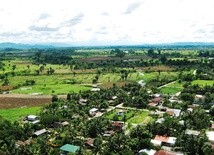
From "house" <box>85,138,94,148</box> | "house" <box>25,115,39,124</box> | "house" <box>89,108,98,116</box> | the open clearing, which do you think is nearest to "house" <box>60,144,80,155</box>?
"house" <box>85,138,94,148</box>

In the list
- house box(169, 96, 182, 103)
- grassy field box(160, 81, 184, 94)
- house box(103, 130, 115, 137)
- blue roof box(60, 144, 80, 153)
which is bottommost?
house box(103, 130, 115, 137)

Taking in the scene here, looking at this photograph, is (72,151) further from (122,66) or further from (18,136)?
(122,66)

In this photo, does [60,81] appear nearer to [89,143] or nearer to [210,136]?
[89,143]

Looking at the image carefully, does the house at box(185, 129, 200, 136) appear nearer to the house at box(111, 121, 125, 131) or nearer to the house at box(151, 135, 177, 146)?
the house at box(151, 135, 177, 146)

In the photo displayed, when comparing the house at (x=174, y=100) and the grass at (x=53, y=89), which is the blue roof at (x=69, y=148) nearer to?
the house at (x=174, y=100)

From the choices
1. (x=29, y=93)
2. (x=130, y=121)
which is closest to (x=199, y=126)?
(x=130, y=121)

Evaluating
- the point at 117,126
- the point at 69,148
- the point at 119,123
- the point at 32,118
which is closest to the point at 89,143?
the point at 69,148
